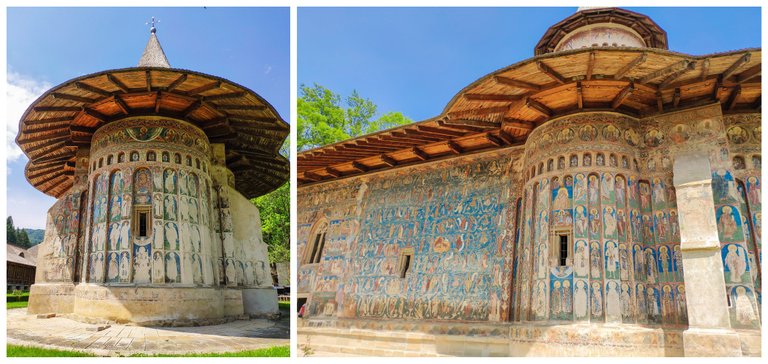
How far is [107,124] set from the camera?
13.5m

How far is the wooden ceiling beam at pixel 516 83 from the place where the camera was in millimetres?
9695

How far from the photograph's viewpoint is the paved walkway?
9148mm

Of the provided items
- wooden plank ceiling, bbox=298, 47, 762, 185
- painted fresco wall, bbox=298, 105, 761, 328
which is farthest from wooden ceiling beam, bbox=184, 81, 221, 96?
painted fresco wall, bbox=298, 105, 761, 328

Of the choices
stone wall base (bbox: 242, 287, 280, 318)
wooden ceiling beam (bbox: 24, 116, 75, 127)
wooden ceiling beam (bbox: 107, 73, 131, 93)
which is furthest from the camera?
stone wall base (bbox: 242, 287, 280, 318)

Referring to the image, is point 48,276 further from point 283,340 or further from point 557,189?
point 557,189

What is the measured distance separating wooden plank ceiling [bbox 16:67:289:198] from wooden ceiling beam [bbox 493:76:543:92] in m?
5.62

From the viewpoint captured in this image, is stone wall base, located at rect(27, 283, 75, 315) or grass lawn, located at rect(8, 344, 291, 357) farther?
stone wall base, located at rect(27, 283, 75, 315)

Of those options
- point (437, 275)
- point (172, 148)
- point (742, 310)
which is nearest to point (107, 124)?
point (172, 148)

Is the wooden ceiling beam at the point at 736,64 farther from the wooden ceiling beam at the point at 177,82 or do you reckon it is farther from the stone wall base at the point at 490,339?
the wooden ceiling beam at the point at 177,82

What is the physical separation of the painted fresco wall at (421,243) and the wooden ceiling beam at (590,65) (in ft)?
11.1

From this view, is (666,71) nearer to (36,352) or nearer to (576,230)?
(576,230)

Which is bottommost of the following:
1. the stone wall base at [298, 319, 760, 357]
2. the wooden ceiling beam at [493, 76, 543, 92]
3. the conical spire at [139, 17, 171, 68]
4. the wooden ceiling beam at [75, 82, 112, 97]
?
the stone wall base at [298, 319, 760, 357]

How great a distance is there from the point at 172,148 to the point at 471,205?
281 inches

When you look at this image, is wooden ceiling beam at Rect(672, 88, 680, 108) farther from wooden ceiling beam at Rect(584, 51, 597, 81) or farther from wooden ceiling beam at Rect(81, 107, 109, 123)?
wooden ceiling beam at Rect(81, 107, 109, 123)
